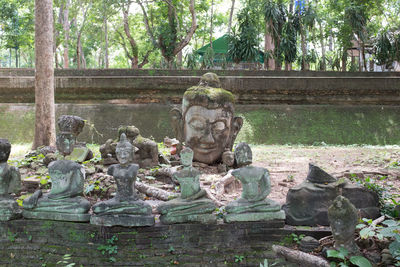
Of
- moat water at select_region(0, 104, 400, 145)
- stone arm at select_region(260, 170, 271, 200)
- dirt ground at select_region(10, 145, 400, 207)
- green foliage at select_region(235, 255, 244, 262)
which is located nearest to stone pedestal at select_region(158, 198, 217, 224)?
green foliage at select_region(235, 255, 244, 262)

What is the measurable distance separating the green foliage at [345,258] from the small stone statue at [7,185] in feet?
8.18

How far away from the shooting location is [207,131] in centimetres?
527

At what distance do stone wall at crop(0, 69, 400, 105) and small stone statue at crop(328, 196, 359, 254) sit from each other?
695cm

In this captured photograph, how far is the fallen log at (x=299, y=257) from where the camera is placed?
8.87 feet

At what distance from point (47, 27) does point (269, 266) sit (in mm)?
5933

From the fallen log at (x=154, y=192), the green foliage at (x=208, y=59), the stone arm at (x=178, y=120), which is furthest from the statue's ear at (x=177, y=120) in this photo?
the green foliage at (x=208, y=59)

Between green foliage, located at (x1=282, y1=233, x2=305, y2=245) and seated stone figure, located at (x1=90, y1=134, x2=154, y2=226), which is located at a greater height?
seated stone figure, located at (x1=90, y1=134, x2=154, y2=226)

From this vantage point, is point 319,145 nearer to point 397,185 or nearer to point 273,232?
point 397,185

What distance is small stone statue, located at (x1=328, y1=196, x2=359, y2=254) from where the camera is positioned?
2.70m

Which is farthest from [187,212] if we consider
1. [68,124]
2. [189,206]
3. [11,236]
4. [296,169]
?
[296,169]

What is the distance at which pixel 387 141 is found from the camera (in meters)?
8.84

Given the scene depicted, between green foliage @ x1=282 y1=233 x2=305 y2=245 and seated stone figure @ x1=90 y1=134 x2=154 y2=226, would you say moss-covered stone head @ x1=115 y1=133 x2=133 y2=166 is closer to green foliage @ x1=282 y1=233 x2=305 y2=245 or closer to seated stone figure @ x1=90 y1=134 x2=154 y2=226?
seated stone figure @ x1=90 y1=134 x2=154 y2=226

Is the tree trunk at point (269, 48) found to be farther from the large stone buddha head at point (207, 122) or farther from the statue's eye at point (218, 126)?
the statue's eye at point (218, 126)

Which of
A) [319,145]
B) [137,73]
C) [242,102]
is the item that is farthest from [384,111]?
[137,73]
